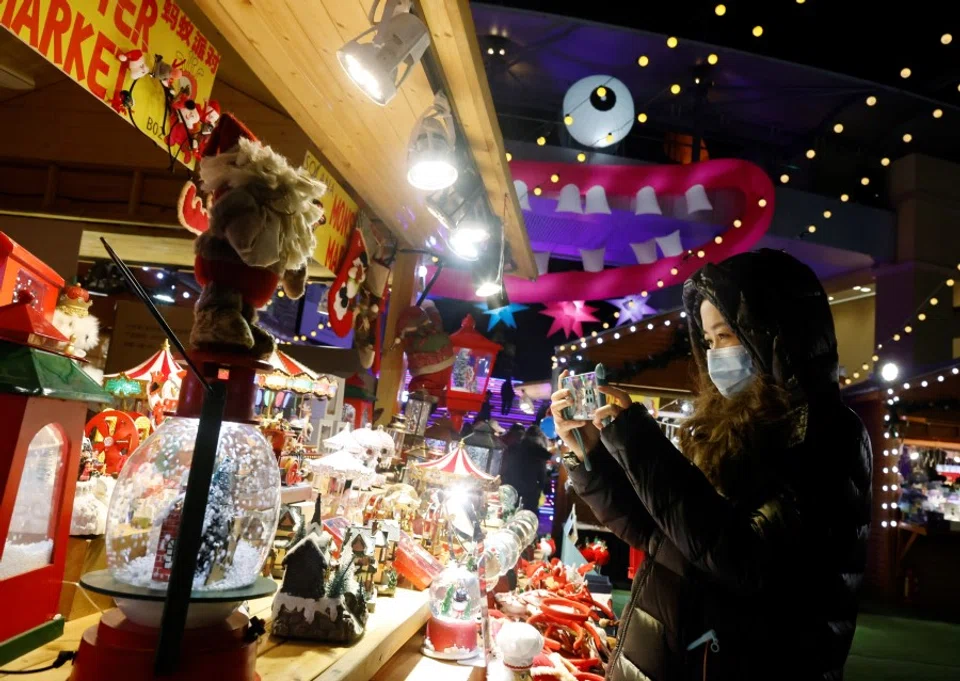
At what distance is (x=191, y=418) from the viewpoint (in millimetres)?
1174

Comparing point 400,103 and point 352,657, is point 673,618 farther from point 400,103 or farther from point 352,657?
point 400,103

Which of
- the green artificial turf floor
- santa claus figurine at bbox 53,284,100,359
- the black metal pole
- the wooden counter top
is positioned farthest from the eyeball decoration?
the black metal pole

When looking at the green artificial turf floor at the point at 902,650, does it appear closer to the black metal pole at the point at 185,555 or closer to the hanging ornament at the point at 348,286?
the hanging ornament at the point at 348,286

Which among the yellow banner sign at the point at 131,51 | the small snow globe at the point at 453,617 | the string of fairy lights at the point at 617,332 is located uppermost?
the string of fairy lights at the point at 617,332

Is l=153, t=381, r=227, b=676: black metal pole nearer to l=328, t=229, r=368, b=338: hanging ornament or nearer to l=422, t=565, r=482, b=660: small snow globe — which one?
l=422, t=565, r=482, b=660: small snow globe

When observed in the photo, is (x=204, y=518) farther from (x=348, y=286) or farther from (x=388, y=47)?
(x=348, y=286)

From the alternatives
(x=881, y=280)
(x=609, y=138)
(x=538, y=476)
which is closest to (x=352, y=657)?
(x=538, y=476)

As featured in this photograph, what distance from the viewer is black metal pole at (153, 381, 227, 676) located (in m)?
0.97

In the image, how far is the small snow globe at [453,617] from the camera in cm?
223

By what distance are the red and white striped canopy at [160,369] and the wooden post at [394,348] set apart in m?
→ 2.38

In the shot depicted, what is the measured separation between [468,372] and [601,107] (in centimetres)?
662

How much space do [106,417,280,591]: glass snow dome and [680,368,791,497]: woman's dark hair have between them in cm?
108

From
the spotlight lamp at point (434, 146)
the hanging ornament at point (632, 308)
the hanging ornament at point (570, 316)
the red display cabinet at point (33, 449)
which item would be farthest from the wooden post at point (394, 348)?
the hanging ornament at point (632, 308)

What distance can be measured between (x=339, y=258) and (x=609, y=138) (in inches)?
295
